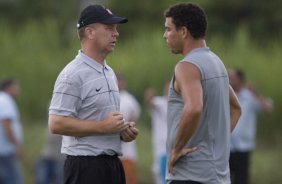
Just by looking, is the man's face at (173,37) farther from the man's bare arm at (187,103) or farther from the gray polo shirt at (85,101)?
the gray polo shirt at (85,101)

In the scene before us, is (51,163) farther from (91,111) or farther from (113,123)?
(113,123)

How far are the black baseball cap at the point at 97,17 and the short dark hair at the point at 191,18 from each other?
42cm

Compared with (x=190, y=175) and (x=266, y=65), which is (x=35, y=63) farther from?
(x=190, y=175)

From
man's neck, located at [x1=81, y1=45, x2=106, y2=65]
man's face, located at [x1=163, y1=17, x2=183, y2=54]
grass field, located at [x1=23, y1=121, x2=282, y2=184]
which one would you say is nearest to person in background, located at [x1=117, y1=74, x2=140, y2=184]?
grass field, located at [x1=23, y1=121, x2=282, y2=184]

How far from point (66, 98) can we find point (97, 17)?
0.66 metres

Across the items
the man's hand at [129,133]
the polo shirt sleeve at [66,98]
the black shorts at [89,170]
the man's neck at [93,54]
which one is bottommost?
the black shorts at [89,170]

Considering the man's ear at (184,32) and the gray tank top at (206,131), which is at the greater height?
the man's ear at (184,32)

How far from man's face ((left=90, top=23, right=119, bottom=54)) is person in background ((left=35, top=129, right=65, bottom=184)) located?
9.42 metres

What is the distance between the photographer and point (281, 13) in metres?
30.1

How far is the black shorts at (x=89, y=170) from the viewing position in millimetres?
7523

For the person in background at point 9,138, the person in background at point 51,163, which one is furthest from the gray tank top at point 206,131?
the person in background at point 51,163

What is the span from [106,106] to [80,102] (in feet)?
0.63

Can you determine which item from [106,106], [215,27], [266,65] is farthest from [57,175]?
[215,27]

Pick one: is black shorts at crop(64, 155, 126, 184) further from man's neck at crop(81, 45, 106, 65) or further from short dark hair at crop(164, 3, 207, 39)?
short dark hair at crop(164, 3, 207, 39)
